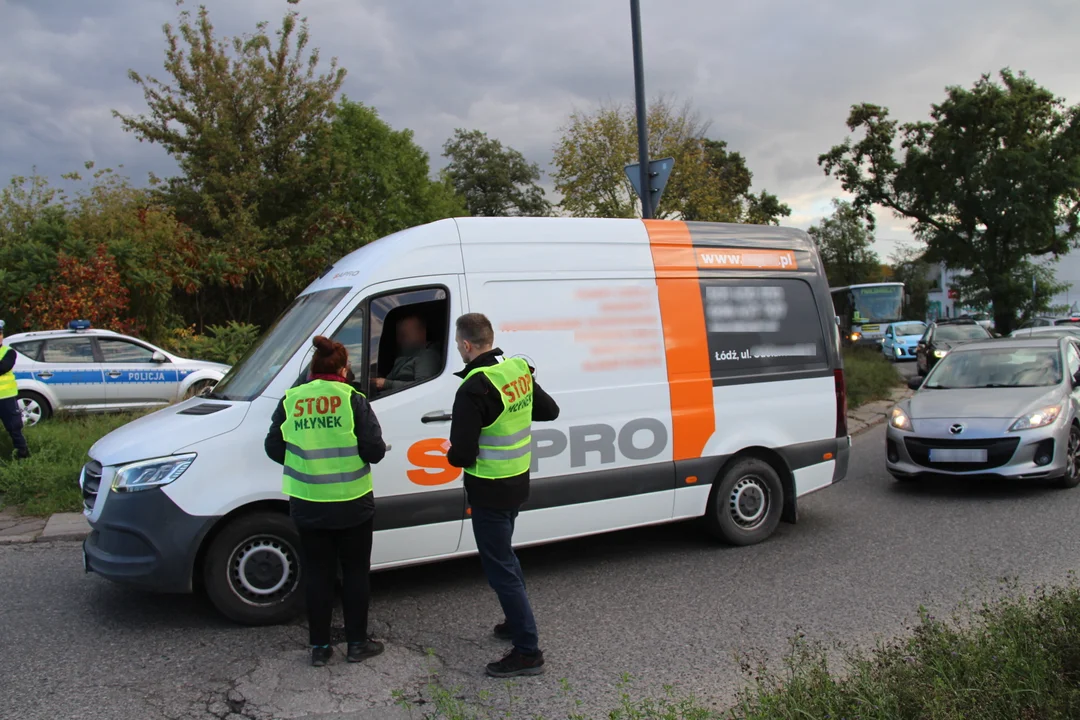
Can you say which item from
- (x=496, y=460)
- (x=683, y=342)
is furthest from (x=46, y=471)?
(x=683, y=342)

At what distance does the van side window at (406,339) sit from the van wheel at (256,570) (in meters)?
1.01

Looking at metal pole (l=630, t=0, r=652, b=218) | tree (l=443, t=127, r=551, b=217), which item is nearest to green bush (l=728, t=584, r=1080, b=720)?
metal pole (l=630, t=0, r=652, b=218)

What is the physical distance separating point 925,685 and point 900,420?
5.98 metres

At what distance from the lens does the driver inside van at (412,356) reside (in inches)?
214

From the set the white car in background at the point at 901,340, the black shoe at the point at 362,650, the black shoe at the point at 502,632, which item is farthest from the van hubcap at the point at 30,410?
the white car in background at the point at 901,340

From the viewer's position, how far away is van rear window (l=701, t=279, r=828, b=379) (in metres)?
6.68

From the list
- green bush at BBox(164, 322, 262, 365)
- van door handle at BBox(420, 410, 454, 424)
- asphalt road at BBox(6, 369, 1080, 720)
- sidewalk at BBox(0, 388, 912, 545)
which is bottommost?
asphalt road at BBox(6, 369, 1080, 720)

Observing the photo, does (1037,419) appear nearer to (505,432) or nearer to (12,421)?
(505,432)

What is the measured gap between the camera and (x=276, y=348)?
5547 mm

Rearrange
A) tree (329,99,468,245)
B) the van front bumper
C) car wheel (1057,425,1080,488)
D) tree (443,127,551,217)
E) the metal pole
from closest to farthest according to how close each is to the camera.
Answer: the van front bumper
car wheel (1057,425,1080,488)
the metal pole
tree (329,99,468,245)
tree (443,127,551,217)

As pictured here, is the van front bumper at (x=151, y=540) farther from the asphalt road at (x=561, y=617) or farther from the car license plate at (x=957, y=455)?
the car license plate at (x=957, y=455)

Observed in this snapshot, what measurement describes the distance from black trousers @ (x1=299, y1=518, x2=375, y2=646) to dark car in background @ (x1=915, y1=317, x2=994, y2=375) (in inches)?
812

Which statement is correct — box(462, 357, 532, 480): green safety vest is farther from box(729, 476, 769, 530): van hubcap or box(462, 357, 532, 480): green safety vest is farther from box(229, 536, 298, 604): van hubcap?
box(729, 476, 769, 530): van hubcap

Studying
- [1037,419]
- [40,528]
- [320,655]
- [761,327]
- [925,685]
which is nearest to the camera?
[925,685]
